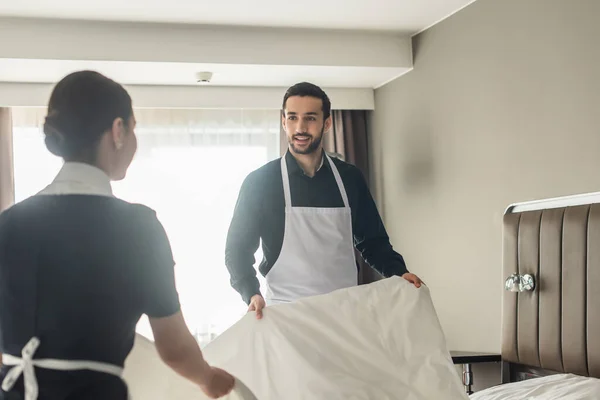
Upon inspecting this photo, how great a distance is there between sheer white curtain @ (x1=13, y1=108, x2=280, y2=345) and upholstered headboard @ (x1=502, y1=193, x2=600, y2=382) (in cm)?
215

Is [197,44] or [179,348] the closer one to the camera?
[179,348]

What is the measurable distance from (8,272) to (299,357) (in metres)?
0.95

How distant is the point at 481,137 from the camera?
11.0ft

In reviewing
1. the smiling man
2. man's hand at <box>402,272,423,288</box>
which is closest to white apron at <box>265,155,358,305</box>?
the smiling man

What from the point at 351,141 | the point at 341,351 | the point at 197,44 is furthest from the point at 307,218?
the point at 351,141

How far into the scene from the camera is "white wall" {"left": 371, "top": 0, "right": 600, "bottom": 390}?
8.92ft

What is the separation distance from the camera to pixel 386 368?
6.33 feet

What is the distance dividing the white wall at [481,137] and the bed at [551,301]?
257mm

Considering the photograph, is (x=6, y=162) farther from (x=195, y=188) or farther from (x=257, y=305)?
(x=257, y=305)

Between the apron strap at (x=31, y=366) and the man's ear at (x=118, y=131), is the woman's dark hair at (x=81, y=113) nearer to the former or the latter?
the man's ear at (x=118, y=131)

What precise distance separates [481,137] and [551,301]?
42.3 inches

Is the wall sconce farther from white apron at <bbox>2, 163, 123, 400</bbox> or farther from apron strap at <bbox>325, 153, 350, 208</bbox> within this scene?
white apron at <bbox>2, 163, 123, 400</bbox>

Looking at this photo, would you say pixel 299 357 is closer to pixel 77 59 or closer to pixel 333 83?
pixel 77 59

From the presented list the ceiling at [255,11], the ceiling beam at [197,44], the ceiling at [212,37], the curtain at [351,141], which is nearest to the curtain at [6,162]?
the ceiling at [212,37]
